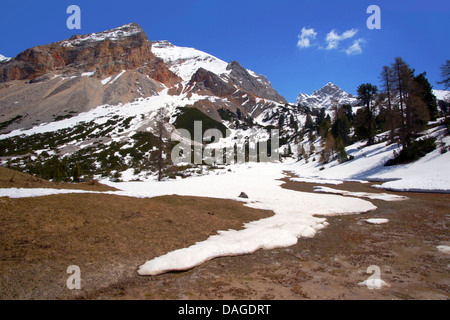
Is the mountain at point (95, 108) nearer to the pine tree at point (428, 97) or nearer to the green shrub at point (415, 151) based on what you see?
the green shrub at point (415, 151)

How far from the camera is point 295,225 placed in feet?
29.6

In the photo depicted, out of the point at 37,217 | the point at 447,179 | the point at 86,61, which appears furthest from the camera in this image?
the point at 86,61

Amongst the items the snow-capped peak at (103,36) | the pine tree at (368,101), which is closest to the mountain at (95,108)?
the snow-capped peak at (103,36)

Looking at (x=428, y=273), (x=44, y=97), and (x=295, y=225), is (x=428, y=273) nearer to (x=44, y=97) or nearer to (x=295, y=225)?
(x=295, y=225)

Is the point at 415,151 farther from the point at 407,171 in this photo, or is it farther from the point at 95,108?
the point at 95,108

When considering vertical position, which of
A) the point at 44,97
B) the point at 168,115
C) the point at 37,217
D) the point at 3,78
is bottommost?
the point at 37,217

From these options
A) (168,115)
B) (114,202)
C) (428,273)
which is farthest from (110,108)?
(428,273)

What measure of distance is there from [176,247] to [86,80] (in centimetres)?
16779

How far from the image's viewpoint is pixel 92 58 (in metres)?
161

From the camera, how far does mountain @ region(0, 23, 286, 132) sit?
114 metres

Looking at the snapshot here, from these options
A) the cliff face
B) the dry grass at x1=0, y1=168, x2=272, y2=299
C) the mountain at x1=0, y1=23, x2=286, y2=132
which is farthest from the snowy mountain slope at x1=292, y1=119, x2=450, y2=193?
the cliff face

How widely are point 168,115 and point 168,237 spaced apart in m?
127

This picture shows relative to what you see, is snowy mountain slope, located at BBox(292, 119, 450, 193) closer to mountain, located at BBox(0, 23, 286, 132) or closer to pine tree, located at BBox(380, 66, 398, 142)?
pine tree, located at BBox(380, 66, 398, 142)

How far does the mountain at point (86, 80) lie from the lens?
11381 centimetres
